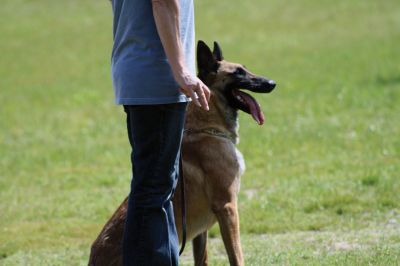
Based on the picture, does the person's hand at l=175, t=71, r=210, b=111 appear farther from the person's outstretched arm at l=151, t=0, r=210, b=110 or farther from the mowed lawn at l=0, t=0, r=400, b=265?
the mowed lawn at l=0, t=0, r=400, b=265

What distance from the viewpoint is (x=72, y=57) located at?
2031 cm

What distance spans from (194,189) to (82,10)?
72.3 ft

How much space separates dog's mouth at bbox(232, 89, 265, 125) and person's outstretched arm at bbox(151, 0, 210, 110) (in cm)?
139

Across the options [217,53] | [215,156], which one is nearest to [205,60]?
[217,53]

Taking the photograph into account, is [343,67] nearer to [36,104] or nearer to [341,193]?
[36,104]

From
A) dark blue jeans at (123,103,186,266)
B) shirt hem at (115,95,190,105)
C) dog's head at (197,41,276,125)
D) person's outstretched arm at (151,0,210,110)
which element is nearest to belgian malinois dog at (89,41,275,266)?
dog's head at (197,41,276,125)

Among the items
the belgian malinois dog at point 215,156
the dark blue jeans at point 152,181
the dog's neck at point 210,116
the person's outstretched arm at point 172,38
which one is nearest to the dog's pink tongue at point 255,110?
the belgian malinois dog at point 215,156

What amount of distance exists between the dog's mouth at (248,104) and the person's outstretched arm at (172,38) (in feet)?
4.56

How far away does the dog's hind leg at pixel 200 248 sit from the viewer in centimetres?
539

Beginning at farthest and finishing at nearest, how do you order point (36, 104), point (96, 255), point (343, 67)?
point (343, 67), point (36, 104), point (96, 255)

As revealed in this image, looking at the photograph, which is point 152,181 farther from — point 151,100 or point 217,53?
point 217,53

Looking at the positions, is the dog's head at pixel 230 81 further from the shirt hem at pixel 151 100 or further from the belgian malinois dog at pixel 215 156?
the shirt hem at pixel 151 100

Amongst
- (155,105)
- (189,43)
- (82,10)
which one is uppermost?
(82,10)

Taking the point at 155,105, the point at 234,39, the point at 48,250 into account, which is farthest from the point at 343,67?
the point at 155,105
